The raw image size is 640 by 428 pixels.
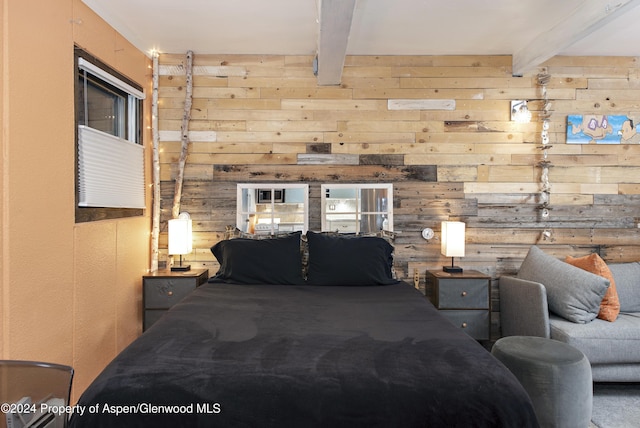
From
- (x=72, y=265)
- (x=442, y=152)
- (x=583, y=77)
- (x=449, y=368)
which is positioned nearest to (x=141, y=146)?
(x=72, y=265)

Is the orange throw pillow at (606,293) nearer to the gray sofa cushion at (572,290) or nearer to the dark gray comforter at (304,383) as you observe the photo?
the gray sofa cushion at (572,290)

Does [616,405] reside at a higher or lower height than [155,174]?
lower

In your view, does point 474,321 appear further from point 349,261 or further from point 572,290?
point 349,261

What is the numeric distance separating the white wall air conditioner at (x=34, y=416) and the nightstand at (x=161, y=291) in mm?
2151


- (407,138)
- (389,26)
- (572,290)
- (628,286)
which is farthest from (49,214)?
(628,286)

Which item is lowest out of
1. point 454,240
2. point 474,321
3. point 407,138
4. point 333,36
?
point 474,321

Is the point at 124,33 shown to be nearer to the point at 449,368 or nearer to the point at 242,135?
Answer: the point at 242,135

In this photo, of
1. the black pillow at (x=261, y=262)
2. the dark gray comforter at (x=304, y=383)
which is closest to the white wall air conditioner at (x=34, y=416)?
the dark gray comforter at (x=304, y=383)

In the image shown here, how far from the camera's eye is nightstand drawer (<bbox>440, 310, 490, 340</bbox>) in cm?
327

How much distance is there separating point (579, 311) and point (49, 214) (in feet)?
11.7

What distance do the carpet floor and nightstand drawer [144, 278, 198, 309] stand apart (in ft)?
9.86

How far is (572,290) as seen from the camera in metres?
2.87

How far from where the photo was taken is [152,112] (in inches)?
141

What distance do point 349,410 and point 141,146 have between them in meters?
2.94
